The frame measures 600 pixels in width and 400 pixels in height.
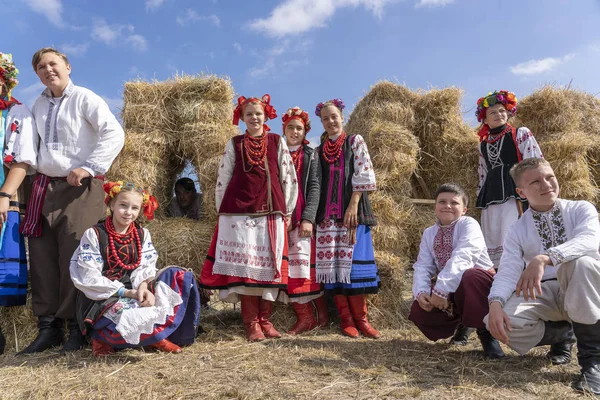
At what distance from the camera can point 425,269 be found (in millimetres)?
3240

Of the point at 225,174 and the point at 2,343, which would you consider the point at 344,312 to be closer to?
the point at 225,174

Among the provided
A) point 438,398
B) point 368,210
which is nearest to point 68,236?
point 368,210

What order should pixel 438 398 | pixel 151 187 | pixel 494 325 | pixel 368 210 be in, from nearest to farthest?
1. pixel 438 398
2. pixel 494 325
3. pixel 368 210
4. pixel 151 187

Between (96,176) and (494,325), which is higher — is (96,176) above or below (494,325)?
above

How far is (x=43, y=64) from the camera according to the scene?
351 cm

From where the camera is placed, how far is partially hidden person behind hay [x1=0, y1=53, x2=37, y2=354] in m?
3.44

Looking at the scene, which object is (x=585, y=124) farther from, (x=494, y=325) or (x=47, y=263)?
(x=47, y=263)

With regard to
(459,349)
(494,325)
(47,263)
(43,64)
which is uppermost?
(43,64)

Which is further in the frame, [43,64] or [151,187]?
[151,187]

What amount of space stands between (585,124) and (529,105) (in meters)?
0.81

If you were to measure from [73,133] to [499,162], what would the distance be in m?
3.63

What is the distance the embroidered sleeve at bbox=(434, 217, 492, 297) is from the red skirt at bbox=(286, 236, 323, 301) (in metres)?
1.10

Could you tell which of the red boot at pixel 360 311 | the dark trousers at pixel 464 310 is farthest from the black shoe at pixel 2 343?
the dark trousers at pixel 464 310

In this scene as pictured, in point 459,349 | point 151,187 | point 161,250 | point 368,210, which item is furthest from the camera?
point 151,187
